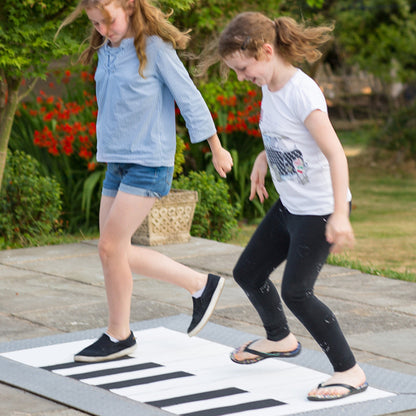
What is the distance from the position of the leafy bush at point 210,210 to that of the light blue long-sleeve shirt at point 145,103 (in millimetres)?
4551

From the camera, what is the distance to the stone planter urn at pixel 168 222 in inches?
Result: 309

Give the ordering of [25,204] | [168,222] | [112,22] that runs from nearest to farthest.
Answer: [112,22]
[168,222]
[25,204]

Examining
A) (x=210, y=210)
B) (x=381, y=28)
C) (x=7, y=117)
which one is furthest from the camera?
(x=381, y=28)

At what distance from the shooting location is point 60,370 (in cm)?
429

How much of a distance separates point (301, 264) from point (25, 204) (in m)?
5.13

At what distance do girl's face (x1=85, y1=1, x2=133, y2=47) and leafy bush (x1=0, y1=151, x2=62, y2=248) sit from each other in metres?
4.37

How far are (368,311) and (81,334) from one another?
1.71 m

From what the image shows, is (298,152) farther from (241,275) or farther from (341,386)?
(341,386)

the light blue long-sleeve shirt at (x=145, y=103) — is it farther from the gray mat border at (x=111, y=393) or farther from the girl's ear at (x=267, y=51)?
the gray mat border at (x=111, y=393)

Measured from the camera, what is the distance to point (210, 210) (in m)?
9.09

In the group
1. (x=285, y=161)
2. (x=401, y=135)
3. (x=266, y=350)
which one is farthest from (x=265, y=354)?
(x=401, y=135)

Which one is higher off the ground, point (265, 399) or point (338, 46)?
point (338, 46)

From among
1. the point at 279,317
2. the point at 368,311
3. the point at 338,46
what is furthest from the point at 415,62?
the point at 279,317

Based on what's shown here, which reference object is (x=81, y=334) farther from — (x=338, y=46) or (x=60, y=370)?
(x=338, y=46)
